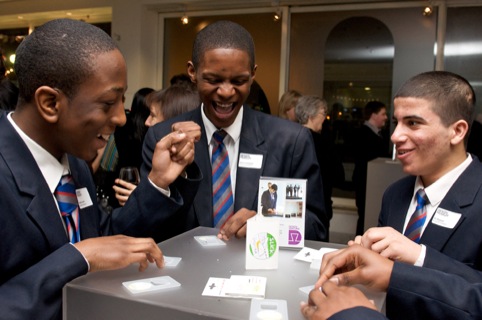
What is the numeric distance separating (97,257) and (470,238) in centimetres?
Result: 107

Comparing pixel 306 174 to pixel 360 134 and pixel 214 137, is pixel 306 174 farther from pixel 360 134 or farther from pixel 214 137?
pixel 360 134

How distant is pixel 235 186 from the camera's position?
1761 millimetres

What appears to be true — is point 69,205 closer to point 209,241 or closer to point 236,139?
point 209,241


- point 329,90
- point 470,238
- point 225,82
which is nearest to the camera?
point 470,238

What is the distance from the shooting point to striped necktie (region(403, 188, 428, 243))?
1.51 m

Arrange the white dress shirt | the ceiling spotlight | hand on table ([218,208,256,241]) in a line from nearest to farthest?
hand on table ([218,208,256,241])
the white dress shirt
the ceiling spotlight

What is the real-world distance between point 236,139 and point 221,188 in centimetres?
22

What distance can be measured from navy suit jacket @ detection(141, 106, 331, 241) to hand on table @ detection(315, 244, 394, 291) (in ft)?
1.90

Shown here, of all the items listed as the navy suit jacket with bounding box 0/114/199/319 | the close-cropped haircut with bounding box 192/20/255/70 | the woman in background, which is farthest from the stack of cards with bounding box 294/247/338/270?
the woman in background

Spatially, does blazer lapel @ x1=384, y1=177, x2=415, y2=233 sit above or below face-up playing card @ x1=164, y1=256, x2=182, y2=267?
above

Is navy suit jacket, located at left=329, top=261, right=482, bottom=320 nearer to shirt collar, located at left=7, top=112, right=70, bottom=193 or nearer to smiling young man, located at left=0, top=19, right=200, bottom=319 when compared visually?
smiling young man, located at left=0, top=19, right=200, bottom=319

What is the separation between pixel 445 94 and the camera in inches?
63.3

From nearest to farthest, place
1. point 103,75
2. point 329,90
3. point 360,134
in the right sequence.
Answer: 1. point 103,75
2. point 360,134
3. point 329,90

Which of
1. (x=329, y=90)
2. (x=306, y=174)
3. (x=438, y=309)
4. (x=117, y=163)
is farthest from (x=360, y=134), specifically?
(x=438, y=309)
